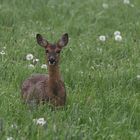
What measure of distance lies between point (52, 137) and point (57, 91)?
1.22 metres

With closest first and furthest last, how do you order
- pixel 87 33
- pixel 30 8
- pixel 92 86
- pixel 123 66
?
1. pixel 92 86
2. pixel 123 66
3. pixel 87 33
4. pixel 30 8

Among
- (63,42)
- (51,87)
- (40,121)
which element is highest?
(63,42)

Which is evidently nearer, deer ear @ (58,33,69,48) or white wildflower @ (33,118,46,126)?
white wildflower @ (33,118,46,126)

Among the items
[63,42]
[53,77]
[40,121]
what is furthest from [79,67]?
[40,121]

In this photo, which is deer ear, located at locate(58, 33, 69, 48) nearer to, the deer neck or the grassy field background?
the deer neck

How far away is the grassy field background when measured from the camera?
5770 mm

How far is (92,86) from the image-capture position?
732 cm

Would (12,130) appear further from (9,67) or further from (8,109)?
(9,67)

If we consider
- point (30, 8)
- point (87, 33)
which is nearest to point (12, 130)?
point (87, 33)

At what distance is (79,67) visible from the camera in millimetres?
8211

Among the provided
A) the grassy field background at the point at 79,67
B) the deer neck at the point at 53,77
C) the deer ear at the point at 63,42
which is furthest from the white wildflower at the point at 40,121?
the deer ear at the point at 63,42

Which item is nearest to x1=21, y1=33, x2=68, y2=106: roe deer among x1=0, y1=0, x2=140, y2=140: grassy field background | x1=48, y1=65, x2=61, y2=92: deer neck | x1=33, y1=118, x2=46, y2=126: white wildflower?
x1=48, y1=65, x2=61, y2=92: deer neck

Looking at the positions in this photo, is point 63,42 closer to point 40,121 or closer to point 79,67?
point 40,121

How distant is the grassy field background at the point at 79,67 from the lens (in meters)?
5.77
